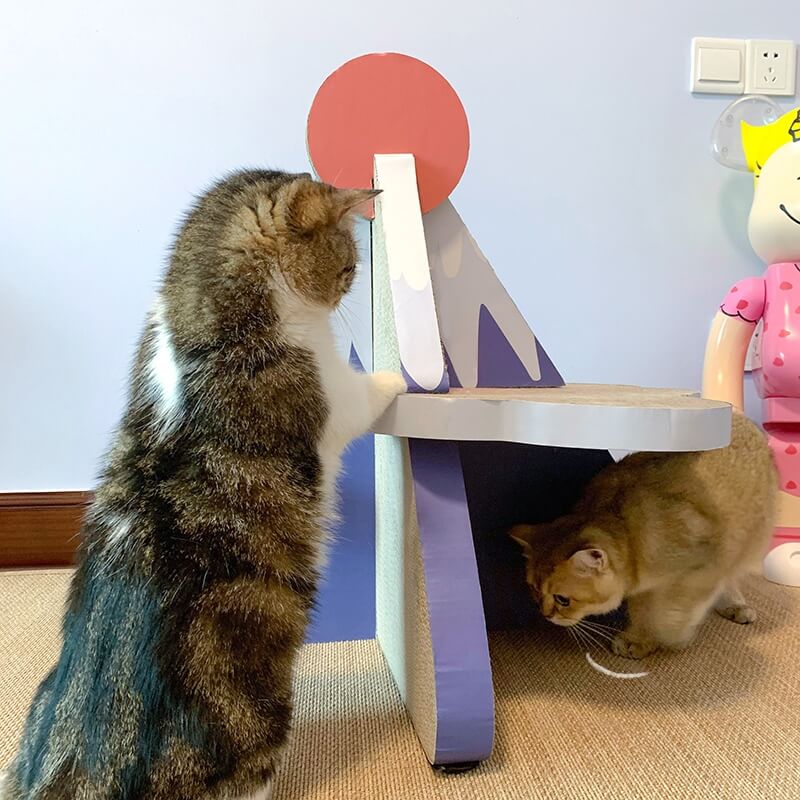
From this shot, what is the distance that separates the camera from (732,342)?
139 cm

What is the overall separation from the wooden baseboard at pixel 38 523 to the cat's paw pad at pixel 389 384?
0.88 metres

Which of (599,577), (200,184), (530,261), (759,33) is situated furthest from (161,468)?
(759,33)

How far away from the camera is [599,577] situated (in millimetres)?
979

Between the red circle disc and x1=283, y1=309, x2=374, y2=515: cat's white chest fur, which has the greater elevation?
the red circle disc

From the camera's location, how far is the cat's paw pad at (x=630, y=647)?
1.03 metres

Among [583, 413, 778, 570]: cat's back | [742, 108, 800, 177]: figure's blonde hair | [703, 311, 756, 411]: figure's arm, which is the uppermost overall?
[742, 108, 800, 177]: figure's blonde hair

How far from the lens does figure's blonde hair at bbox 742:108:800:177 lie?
4.39 ft

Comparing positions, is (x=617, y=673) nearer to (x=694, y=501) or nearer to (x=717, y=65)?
(x=694, y=501)

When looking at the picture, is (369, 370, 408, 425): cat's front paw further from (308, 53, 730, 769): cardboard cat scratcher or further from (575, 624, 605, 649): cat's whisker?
(575, 624, 605, 649): cat's whisker

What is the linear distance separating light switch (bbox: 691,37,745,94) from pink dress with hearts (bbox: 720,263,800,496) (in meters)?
0.42

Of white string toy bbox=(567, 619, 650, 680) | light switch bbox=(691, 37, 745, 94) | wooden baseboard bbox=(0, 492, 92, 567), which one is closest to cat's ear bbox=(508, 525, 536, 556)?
white string toy bbox=(567, 619, 650, 680)

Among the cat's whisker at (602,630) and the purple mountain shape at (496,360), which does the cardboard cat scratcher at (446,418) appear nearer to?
the purple mountain shape at (496,360)

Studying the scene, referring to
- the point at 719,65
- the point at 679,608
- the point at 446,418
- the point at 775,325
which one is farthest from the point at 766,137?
the point at 446,418

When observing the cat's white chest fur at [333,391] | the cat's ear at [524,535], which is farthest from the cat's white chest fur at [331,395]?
the cat's ear at [524,535]
